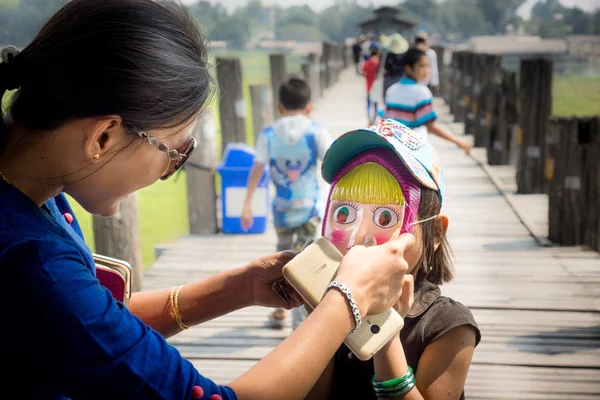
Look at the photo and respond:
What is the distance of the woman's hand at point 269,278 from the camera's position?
2258 mm

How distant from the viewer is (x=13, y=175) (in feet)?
5.19

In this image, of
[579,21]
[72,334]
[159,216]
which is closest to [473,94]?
[159,216]

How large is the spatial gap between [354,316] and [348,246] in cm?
37

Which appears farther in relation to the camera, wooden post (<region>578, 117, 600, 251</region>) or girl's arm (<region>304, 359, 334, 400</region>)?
wooden post (<region>578, 117, 600, 251</region>)

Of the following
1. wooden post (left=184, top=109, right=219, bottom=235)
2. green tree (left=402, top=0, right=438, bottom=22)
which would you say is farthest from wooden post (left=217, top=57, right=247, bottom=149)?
green tree (left=402, top=0, right=438, bottom=22)

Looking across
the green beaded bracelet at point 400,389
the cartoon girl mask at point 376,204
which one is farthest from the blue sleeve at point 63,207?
the green beaded bracelet at point 400,389

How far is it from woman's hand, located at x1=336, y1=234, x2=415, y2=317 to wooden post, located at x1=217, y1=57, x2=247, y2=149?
6.37 metres

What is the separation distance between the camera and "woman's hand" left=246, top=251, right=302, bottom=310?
7.41ft

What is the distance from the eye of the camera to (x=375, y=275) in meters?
1.74

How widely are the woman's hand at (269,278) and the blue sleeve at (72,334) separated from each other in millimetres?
744

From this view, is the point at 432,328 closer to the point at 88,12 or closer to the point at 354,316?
the point at 354,316

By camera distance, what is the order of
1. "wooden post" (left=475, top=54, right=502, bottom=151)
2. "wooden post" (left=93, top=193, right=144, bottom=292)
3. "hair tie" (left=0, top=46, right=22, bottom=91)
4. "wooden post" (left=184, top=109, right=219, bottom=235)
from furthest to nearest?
1. "wooden post" (left=475, top=54, right=502, bottom=151)
2. "wooden post" (left=184, top=109, right=219, bottom=235)
3. "wooden post" (left=93, top=193, right=144, bottom=292)
4. "hair tie" (left=0, top=46, right=22, bottom=91)

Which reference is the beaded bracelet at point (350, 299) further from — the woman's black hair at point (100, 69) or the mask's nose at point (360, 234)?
the woman's black hair at point (100, 69)

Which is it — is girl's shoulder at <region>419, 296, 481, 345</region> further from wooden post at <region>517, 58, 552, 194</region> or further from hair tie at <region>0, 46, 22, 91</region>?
wooden post at <region>517, 58, 552, 194</region>
